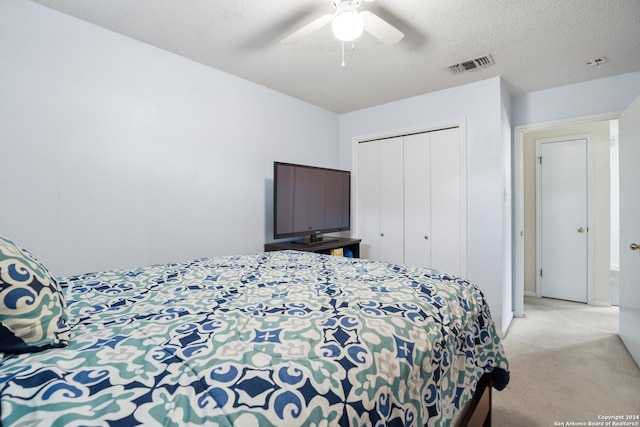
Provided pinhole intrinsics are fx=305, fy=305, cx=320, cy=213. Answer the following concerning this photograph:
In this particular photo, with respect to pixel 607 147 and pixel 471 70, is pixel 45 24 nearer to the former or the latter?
pixel 471 70

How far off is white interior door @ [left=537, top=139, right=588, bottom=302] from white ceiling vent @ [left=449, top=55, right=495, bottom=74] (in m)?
2.00

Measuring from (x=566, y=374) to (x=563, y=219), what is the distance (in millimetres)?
2403

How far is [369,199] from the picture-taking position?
3.91 m

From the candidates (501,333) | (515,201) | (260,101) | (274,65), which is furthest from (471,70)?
(501,333)

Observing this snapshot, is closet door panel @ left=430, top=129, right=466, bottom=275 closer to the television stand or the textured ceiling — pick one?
the textured ceiling

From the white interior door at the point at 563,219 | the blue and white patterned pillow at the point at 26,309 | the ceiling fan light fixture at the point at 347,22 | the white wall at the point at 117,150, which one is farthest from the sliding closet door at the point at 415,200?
the blue and white patterned pillow at the point at 26,309

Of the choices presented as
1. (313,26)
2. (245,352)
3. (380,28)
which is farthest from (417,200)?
(245,352)

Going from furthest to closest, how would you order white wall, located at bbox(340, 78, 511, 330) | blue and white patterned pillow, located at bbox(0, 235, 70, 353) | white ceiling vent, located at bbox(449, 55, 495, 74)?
1. white wall, located at bbox(340, 78, 511, 330)
2. white ceiling vent, located at bbox(449, 55, 495, 74)
3. blue and white patterned pillow, located at bbox(0, 235, 70, 353)

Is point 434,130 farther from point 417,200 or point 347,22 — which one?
point 347,22

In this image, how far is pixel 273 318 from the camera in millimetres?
928

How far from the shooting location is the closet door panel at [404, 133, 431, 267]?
3.44 metres

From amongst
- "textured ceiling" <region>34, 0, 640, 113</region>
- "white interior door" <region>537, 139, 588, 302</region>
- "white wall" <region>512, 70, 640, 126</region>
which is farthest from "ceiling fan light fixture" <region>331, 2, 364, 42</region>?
"white interior door" <region>537, 139, 588, 302</region>

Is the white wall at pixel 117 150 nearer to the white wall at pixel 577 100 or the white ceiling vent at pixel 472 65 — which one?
the white ceiling vent at pixel 472 65

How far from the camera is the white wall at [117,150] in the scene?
6.04ft
